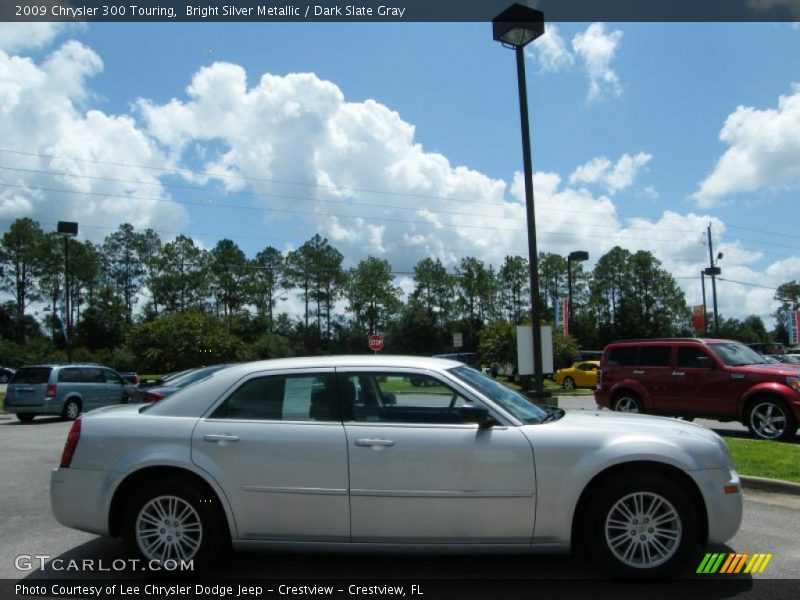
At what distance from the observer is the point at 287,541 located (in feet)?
14.7

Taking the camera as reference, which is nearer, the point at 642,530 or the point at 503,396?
the point at 642,530

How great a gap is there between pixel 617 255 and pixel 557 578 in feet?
314

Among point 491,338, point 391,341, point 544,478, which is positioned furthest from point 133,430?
point 391,341

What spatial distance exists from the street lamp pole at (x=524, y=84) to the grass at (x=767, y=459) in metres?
4.21

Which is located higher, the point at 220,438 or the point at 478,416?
the point at 478,416

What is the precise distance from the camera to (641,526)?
14.4 feet

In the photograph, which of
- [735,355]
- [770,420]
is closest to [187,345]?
[735,355]

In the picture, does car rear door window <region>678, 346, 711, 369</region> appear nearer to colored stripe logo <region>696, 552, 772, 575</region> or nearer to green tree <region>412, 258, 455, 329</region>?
colored stripe logo <region>696, 552, 772, 575</region>

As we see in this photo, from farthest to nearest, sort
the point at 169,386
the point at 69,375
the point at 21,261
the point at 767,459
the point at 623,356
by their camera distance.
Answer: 1. the point at 21,261
2. the point at 69,375
3. the point at 623,356
4. the point at 169,386
5. the point at 767,459

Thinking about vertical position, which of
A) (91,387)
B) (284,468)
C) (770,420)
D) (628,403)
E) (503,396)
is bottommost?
(770,420)

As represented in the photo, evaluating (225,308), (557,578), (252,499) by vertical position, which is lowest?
(557,578)

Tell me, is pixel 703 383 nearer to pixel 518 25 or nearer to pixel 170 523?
pixel 518 25

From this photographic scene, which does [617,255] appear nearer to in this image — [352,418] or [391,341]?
[391,341]

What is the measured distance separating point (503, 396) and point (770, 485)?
4.20 m
